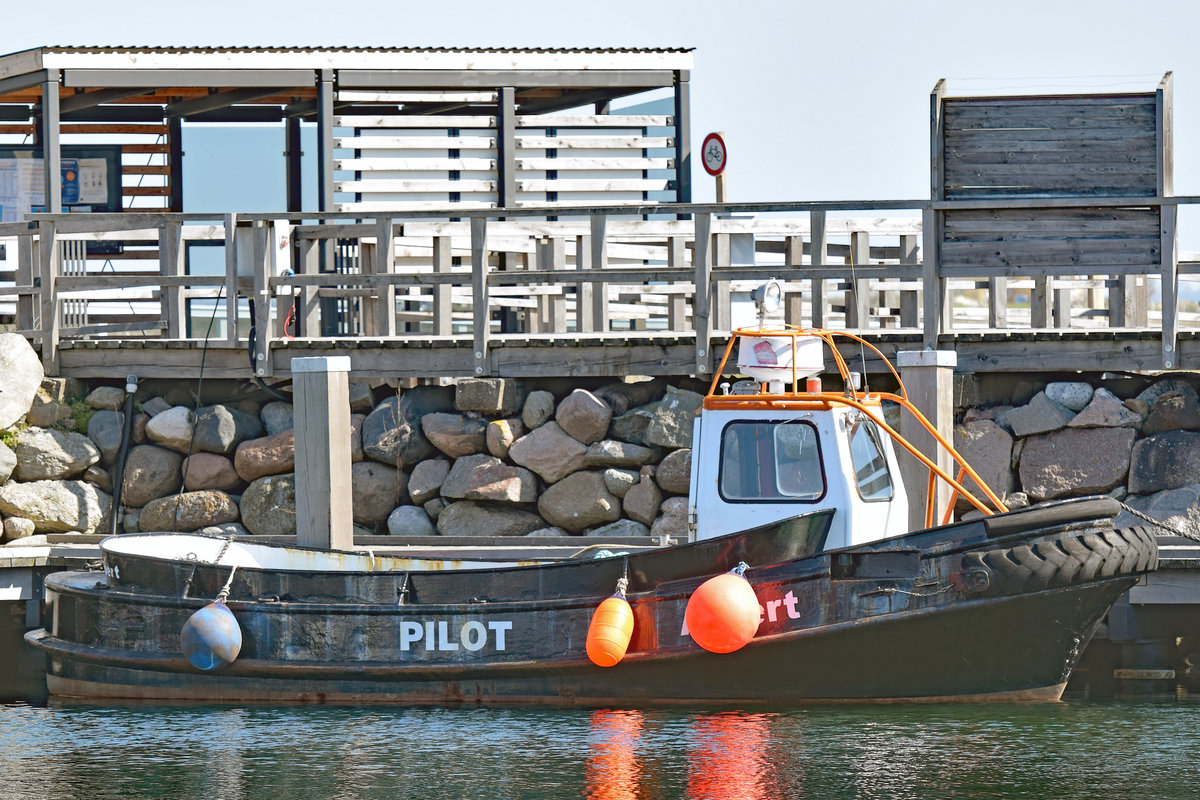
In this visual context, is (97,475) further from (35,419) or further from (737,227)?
(737,227)

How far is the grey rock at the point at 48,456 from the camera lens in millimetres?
13273

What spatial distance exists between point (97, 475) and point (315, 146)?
567 cm

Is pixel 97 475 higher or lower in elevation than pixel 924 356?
lower

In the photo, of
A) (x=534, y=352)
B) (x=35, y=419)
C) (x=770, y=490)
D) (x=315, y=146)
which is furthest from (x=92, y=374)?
(x=770, y=490)

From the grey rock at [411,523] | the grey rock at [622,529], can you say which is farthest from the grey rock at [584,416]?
the grey rock at [411,523]

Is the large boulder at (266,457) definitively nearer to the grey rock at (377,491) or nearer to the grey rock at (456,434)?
the grey rock at (377,491)

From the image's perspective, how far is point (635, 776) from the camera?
28.5ft

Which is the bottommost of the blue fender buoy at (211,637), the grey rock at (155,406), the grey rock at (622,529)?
the blue fender buoy at (211,637)

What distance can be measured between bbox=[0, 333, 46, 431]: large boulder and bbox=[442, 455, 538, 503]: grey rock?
11.2 feet

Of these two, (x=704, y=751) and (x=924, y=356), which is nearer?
(x=704, y=751)

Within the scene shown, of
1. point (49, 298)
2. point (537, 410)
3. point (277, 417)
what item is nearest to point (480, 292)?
point (537, 410)

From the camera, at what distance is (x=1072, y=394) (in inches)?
474

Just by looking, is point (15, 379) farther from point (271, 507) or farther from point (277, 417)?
point (271, 507)

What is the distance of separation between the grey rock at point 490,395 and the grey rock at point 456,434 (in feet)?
0.37
